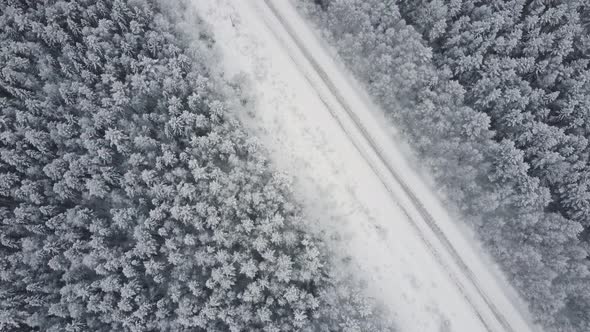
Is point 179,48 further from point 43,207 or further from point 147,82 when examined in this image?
point 43,207

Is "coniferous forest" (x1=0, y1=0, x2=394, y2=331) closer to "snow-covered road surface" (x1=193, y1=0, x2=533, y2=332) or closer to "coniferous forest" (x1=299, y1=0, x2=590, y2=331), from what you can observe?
"snow-covered road surface" (x1=193, y1=0, x2=533, y2=332)

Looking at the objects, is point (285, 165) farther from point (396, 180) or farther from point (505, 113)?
point (505, 113)

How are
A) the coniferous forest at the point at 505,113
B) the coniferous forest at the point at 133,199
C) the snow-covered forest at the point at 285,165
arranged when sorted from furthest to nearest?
the coniferous forest at the point at 505,113, the snow-covered forest at the point at 285,165, the coniferous forest at the point at 133,199

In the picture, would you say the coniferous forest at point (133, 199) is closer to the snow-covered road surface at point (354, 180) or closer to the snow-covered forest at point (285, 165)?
the snow-covered forest at point (285, 165)

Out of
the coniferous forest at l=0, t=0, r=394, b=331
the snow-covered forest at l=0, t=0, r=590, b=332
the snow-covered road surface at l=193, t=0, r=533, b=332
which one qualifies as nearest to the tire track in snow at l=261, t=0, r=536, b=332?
the snow-covered road surface at l=193, t=0, r=533, b=332

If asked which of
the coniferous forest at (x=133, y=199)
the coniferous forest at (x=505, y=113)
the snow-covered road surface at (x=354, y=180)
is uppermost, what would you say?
the coniferous forest at (x=505, y=113)

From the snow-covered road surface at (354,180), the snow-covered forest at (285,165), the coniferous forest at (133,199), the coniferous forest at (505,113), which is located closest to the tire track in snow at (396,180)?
the snow-covered road surface at (354,180)

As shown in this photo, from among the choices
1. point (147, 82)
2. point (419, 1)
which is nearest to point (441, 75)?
point (419, 1)
